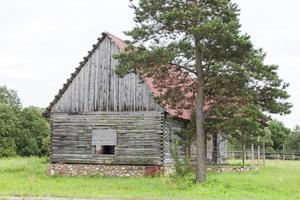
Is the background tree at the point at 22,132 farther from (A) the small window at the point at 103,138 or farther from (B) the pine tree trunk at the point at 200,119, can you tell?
(B) the pine tree trunk at the point at 200,119

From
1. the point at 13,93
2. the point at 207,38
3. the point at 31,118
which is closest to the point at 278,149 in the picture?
the point at 31,118

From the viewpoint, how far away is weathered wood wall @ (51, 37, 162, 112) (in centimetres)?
3447

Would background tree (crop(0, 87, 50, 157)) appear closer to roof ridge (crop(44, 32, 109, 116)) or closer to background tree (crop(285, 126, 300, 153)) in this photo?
background tree (crop(285, 126, 300, 153))

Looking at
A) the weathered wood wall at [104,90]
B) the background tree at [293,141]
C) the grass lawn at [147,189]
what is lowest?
the grass lawn at [147,189]

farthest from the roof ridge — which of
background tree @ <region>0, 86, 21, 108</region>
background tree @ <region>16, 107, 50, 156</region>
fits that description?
background tree @ <region>0, 86, 21, 108</region>

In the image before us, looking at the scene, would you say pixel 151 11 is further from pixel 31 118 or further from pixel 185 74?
pixel 31 118

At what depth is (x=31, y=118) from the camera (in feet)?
264

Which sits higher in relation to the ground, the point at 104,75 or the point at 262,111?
the point at 104,75

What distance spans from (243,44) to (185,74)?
4387 millimetres

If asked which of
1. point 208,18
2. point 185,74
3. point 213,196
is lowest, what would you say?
point 213,196

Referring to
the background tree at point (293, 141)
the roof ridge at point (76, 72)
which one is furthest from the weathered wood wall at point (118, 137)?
the background tree at point (293, 141)

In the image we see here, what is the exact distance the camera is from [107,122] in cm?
3519

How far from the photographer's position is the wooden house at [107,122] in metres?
→ 34.2

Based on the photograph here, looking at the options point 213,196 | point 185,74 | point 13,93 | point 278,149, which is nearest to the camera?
point 213,196
